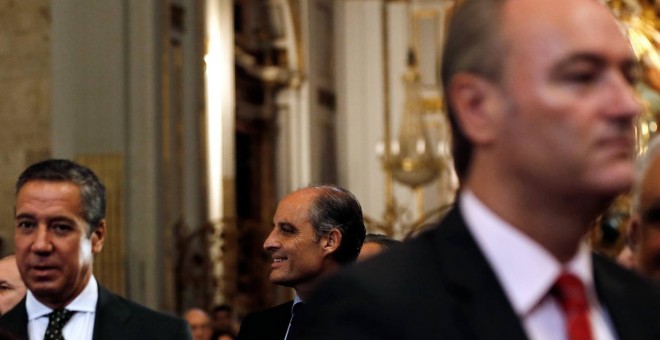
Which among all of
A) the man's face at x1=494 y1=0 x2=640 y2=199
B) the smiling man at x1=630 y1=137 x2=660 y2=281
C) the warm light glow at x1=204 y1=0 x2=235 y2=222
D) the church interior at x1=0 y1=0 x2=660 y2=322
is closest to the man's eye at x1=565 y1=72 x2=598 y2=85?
the man's face at x1=494 y1=0 x2=640 y2=199

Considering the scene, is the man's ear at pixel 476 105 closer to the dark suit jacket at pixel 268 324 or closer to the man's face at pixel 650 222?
the man's face at pixel 650 222

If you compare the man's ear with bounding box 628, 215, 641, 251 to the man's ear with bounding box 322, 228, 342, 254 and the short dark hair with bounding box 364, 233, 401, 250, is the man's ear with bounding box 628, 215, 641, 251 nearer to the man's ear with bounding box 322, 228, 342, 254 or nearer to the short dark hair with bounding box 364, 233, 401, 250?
the short dark hair with bounding box 364, 233, 401, 250

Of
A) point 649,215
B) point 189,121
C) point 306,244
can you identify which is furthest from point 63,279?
point 189,121

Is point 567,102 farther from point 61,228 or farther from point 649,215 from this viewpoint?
point 61,228

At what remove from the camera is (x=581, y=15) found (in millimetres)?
2025

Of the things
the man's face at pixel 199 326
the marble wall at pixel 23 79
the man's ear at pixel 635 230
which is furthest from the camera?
the marble wall at pixel 23 79

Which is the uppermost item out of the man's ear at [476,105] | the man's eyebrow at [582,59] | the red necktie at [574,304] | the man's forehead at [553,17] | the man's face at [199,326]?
the man's forehead at [553,17]

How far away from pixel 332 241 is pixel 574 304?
346 cm

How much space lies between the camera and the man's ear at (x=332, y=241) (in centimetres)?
539

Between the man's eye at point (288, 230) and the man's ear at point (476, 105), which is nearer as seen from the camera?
the man's ear at point (476, 105)

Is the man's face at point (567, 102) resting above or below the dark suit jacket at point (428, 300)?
above

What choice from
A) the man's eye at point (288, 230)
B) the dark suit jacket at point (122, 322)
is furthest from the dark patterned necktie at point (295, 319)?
the dark suit jacket at point (122, 322)

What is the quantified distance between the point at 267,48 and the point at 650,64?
185 inches

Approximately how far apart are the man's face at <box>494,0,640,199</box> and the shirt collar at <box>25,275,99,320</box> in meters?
2.62
